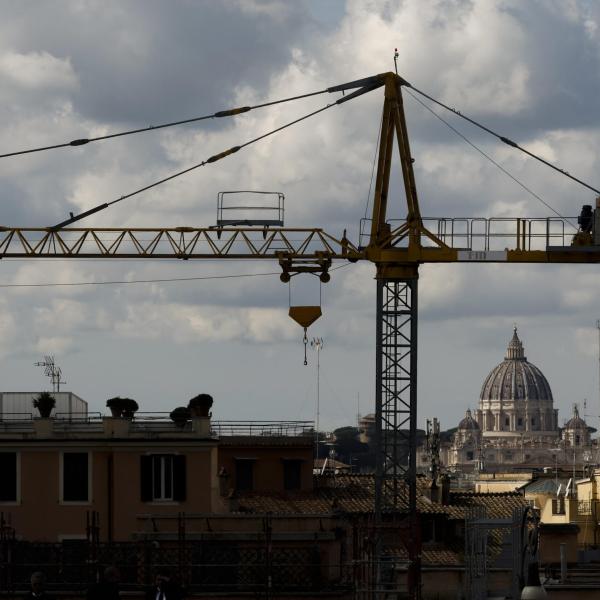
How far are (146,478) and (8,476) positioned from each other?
141 inches

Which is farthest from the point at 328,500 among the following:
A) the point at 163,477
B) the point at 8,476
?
the point at 8,476

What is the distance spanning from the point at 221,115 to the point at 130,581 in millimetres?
33333

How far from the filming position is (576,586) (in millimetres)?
56500

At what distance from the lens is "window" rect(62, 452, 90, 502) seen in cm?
5669

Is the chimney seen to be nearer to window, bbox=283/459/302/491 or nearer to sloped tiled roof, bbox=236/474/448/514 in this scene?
sloped tiled roof, bbox=236/474/448/514

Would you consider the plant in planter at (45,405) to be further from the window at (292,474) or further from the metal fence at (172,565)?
the window at (292,474)

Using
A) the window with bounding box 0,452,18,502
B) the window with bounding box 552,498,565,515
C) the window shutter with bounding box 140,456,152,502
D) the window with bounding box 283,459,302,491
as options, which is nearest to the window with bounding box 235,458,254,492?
the window with bounding box 283,459,302,491

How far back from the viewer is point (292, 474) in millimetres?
81188

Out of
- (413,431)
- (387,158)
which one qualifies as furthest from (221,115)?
(413,431)

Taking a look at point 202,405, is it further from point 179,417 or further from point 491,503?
point 491,503

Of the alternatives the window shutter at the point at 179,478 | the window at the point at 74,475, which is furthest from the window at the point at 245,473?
the window at the point at 74,475

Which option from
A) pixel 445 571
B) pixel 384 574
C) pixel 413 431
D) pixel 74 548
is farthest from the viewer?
pixel 413 431

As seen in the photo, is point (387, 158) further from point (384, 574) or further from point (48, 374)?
point (384, 574)

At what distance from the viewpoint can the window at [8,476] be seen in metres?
56.3
